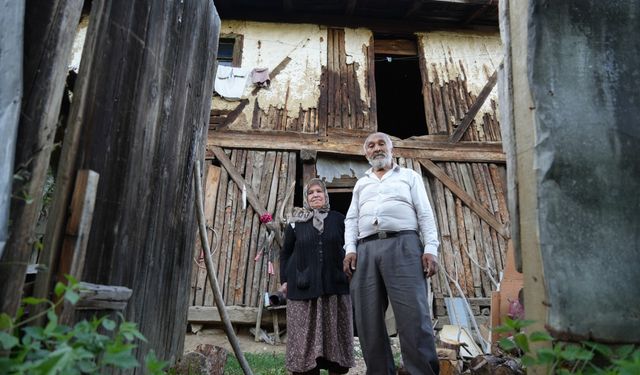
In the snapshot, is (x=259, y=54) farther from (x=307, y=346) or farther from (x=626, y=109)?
(x=626, y=109)

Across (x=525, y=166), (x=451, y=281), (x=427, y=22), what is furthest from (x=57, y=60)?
(x=427, y=22)

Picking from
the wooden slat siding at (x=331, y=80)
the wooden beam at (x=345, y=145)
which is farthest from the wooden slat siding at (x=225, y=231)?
the wooden slat siding at (x=331, y=80)

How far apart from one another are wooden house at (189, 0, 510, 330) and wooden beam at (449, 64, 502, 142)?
0.07 ft

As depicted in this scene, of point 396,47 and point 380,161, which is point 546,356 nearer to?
point 380,161

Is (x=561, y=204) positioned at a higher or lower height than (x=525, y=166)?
lower

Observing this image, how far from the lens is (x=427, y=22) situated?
28.2 feet

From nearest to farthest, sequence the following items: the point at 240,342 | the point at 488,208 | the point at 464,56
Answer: the point at 240,342
the point at 488,208
the point at 464,56

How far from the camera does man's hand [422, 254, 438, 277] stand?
310 cm

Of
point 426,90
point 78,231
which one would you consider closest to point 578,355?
point 78,231

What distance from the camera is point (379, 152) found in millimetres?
3502

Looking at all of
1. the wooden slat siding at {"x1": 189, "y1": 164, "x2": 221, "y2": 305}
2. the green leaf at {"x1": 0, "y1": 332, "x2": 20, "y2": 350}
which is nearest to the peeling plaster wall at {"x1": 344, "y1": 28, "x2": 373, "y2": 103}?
the wooden slat siding at {"x1": 189, "y1": 164, "x2": 221, "y2": 305}

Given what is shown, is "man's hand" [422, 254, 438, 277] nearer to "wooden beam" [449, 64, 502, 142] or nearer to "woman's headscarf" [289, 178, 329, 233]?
"woman's headscarf" [289, 178, 329, 233]

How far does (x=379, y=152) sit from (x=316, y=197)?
0.76 meters

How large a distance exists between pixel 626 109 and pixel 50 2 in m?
2.19
